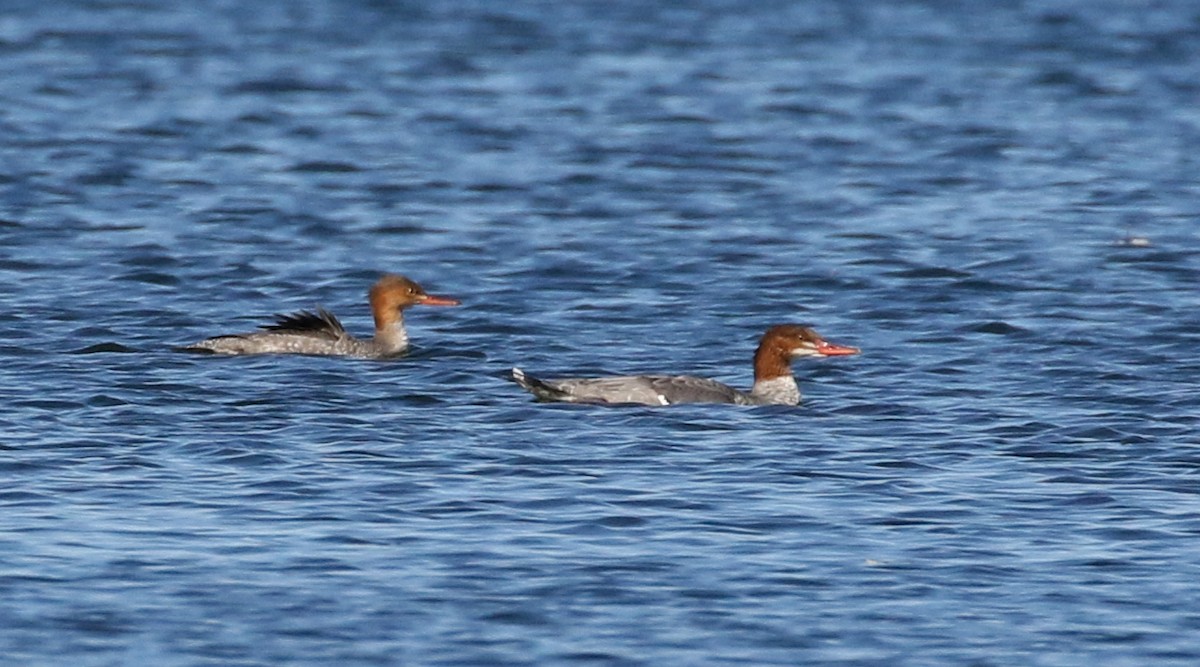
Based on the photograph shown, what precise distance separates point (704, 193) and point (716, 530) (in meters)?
12.3

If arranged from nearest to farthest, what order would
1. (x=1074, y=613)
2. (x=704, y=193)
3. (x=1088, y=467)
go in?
(x=1074, y=613), (x=1088, y=467), (x=704, y=193)

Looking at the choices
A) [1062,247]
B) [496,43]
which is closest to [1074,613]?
[1062,247]

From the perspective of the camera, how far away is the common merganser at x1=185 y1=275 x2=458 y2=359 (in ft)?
47.3

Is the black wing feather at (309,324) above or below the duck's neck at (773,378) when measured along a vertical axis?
above

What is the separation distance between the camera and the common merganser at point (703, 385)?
1277cm

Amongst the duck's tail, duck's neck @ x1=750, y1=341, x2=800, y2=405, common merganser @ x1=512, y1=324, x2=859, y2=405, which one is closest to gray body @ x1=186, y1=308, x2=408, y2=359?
common merganser @ x1=512, y1=324, x2=859, y2=405

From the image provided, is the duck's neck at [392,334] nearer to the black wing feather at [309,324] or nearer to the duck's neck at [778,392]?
the black wing feather at [309,324]

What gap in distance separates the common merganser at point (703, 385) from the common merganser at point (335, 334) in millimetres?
2006

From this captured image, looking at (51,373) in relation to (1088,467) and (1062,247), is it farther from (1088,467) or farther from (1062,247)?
(1062,247)

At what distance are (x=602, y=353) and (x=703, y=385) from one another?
6.34ft

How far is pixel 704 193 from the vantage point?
2222 cm

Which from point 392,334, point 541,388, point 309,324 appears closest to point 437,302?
point 392,334

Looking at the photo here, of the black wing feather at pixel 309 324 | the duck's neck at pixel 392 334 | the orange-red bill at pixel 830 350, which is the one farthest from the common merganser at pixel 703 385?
the duck's neck at pixel 392 334

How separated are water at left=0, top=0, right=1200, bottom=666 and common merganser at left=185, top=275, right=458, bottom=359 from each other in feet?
0.77
